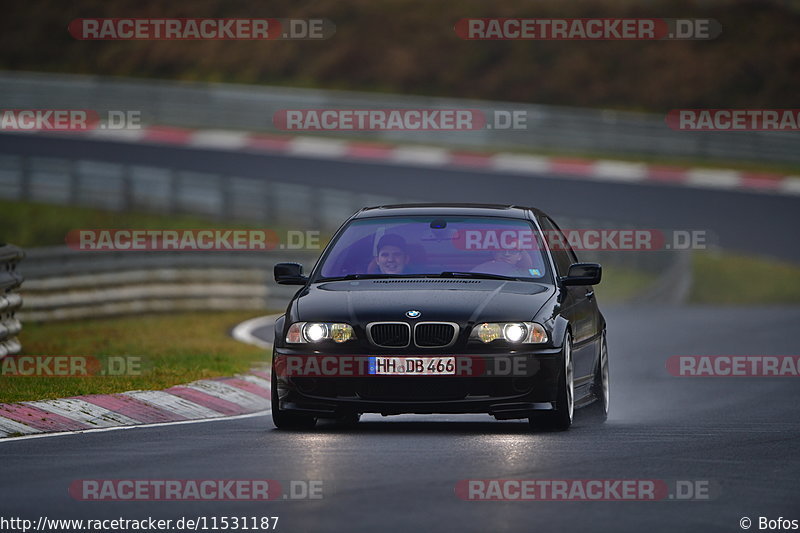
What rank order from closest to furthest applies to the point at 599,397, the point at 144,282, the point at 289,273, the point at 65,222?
the point at 289,273 → the point at 599,397 → the point at 144,282 → the point at 65,222

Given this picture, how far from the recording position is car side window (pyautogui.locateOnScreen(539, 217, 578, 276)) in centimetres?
1271

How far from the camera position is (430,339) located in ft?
36.8

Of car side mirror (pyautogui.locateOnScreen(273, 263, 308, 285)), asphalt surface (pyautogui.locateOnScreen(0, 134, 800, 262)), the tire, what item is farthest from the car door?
asphalt surface (pyautogui.locateOnScreen(0, 134, 800, 262))

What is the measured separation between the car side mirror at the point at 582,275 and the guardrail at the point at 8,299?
18.4 ft

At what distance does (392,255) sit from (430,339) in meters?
1.23

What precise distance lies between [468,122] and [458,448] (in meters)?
33.2

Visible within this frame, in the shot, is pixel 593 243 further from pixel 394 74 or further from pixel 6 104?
pixel 394 74

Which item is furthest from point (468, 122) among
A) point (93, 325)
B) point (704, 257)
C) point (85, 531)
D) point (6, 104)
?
point (85, 531)

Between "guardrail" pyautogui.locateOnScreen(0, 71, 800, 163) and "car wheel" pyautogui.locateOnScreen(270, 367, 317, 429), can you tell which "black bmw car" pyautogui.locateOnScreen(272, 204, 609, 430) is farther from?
"guardrail" pyautogui.locateOnScreen(0, 71, 800, 163)

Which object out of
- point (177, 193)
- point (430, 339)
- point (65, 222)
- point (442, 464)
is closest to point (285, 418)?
point (430, 339)

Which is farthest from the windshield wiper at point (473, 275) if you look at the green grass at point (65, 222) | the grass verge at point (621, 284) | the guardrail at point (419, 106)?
the guardrail at point (419, 106)

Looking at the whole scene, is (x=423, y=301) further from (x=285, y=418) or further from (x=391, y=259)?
(x=285, y=418)

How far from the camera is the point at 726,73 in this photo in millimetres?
59562

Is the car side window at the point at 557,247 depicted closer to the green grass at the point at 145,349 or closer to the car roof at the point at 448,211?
the car roof at the point at 448,211
